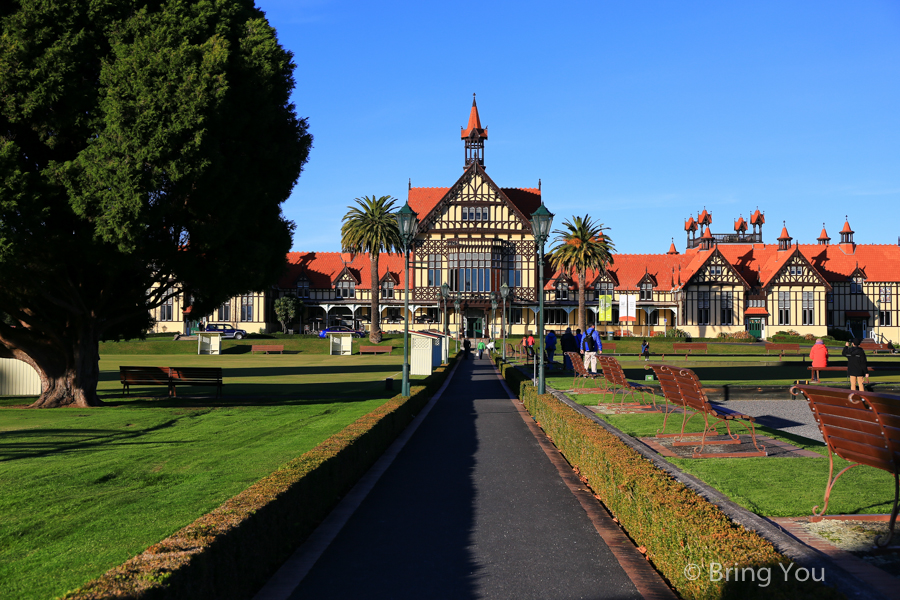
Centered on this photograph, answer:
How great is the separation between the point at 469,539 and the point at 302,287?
72.0m

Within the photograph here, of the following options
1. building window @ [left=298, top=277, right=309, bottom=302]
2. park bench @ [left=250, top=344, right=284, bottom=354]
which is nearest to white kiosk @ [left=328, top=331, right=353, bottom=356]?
park bench @ [left=250, top=344, right=284, bottom=354]

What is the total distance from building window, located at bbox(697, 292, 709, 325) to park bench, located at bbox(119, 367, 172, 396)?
62.1 meters

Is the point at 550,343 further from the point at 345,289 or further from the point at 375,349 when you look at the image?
the point at 345,289

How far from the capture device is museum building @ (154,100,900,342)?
6681cm

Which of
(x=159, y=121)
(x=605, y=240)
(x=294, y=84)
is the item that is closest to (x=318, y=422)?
(x=159, y=121)

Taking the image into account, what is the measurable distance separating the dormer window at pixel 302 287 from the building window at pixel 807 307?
175 ft

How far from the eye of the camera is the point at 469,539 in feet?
20.6

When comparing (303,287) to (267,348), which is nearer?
(267,348)

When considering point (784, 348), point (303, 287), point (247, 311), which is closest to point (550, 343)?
point (784, 348)

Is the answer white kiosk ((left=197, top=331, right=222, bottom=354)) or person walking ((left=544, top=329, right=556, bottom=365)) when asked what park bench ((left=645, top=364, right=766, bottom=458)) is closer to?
person walking ((left=544, top=329, right=556, bottom=365))

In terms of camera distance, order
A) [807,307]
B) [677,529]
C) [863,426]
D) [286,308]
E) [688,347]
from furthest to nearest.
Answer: [807,307] → [286,308] → [688,347] → [863,426] → [677,529]

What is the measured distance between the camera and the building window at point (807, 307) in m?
72.5

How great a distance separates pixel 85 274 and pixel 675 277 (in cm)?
6570

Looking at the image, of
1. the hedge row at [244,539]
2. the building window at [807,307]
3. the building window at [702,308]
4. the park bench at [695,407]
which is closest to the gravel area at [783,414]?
the park bench at [695,407]
